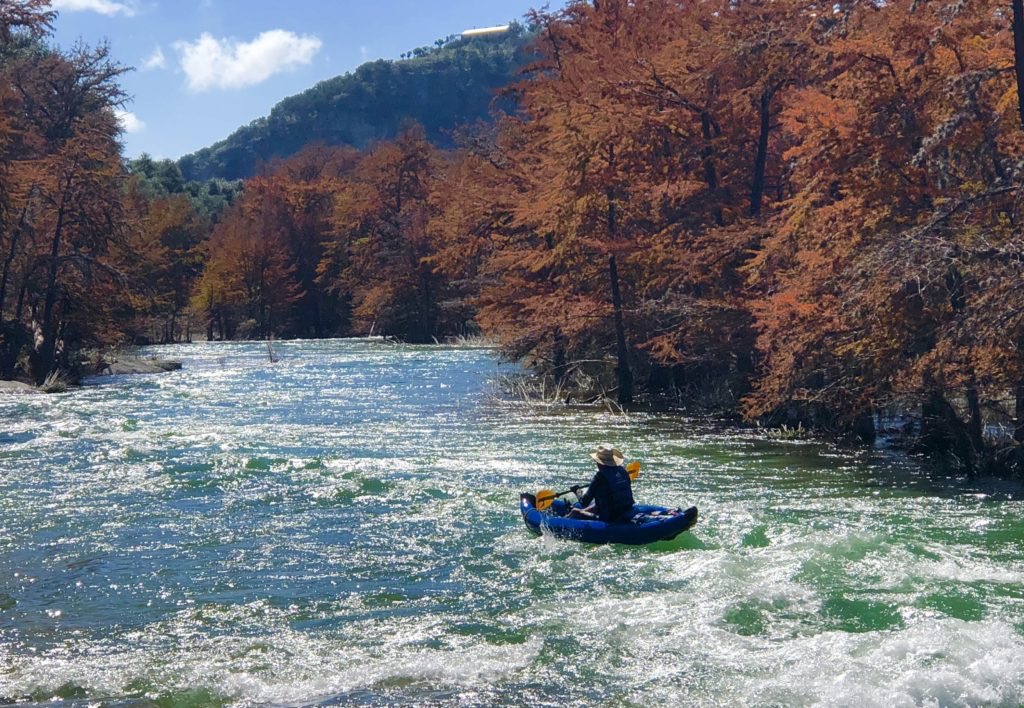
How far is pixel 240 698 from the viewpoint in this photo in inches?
309

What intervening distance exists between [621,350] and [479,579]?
49.0 ft

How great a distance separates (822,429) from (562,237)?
29.0 feet

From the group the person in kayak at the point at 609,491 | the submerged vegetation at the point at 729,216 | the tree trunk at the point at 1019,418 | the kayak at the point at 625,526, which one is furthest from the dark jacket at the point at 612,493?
the tree trunk at the point at 1019,418

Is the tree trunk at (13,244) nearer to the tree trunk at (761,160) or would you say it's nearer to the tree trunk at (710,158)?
the tree trunk at (710,158)

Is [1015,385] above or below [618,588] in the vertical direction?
above

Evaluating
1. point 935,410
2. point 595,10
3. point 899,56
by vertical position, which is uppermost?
point 595,10

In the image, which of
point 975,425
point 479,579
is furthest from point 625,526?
point 975,425

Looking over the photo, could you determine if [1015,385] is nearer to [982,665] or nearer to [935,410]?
[935,410]

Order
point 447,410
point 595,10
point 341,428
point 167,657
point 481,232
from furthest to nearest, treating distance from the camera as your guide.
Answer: point 481,232 → point 595,10 → point 447,410 → point 341,428 → point 167,657

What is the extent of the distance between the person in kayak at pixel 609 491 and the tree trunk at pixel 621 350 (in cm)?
1267

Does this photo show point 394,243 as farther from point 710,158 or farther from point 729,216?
point 729,216

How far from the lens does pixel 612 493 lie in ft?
40.1

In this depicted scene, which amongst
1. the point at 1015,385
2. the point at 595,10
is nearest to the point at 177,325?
the point at 595,10

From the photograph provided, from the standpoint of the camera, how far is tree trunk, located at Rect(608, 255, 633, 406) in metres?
25.1
